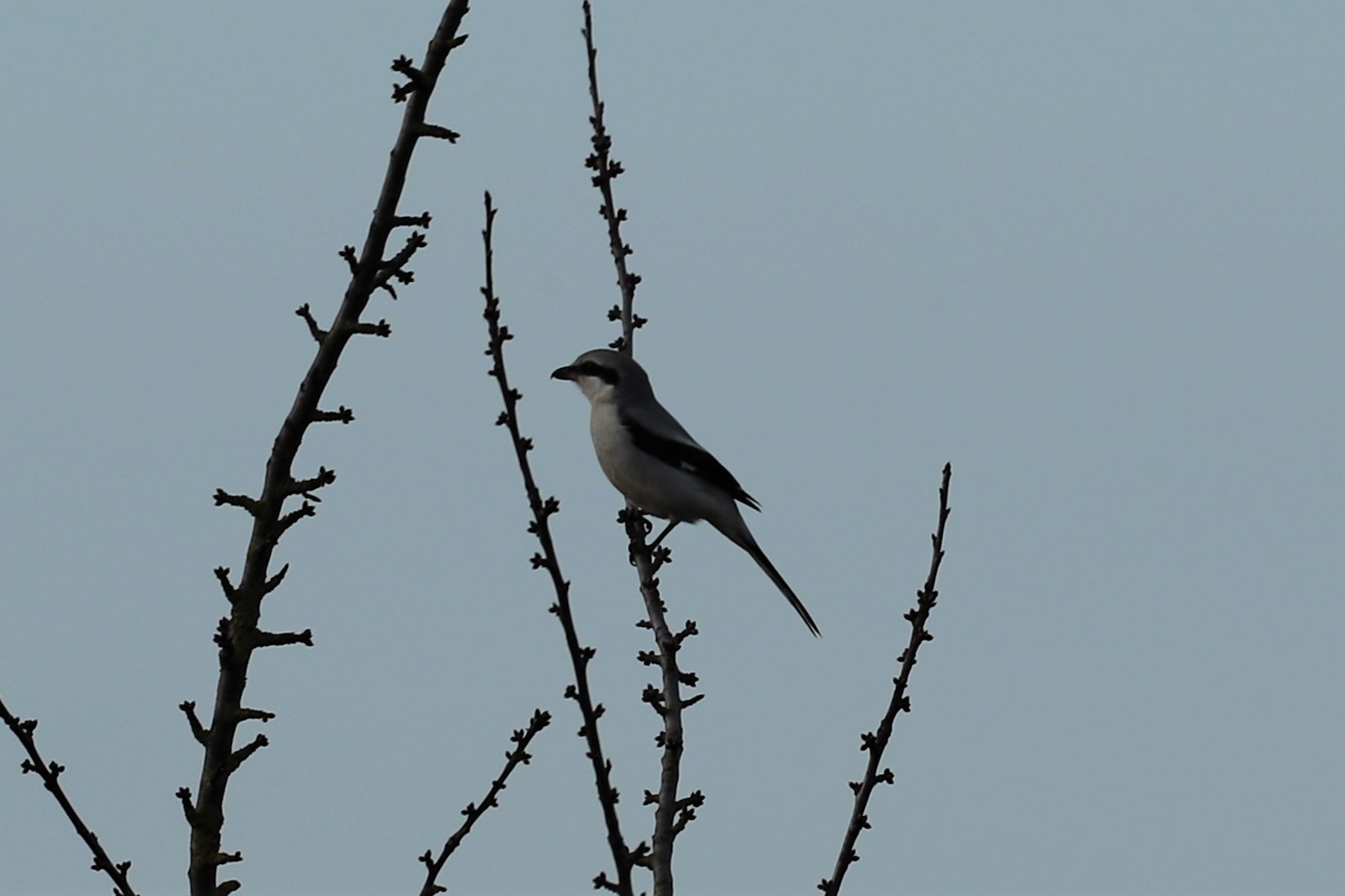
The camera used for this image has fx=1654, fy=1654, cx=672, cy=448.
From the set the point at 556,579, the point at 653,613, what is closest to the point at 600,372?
Answer: the point at 653,613

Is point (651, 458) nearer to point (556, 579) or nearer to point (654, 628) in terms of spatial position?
point (654, 628)

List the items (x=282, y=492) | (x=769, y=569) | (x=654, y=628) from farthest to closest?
(x=769, y=569), (x=654, y=628), (x=282, y=492)

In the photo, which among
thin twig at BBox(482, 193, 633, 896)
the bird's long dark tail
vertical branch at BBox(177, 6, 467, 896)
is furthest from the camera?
the bird's long dark tail

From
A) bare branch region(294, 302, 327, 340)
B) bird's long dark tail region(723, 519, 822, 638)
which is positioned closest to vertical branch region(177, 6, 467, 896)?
bare branch region(294, 302, 327, 340)

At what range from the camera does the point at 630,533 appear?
770 centimetres

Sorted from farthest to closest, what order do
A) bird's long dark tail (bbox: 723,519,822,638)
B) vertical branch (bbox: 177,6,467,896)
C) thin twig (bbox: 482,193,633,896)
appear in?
1. bird's long dark tail (bbox: 723,519,822,638)
2. vertical branch (bbox: 177,6,467,896)
3. thin twig (bbox: 482,193,633,896)

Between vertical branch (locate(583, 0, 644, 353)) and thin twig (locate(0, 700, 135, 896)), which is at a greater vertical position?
vertical branch (locate(583, 0, 644, 353))

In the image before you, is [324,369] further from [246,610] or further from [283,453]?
[246,610]

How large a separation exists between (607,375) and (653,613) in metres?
3.03

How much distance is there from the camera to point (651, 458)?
9.25 meters

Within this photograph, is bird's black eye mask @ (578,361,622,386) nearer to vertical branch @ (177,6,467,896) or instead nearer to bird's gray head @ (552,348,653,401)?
bird's gray head @ (552,348,653,401)

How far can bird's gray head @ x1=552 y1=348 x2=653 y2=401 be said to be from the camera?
9.25 metres

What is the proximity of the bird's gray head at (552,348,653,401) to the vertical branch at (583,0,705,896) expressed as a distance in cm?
120

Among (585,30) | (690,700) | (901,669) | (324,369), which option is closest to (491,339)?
(324,369)
